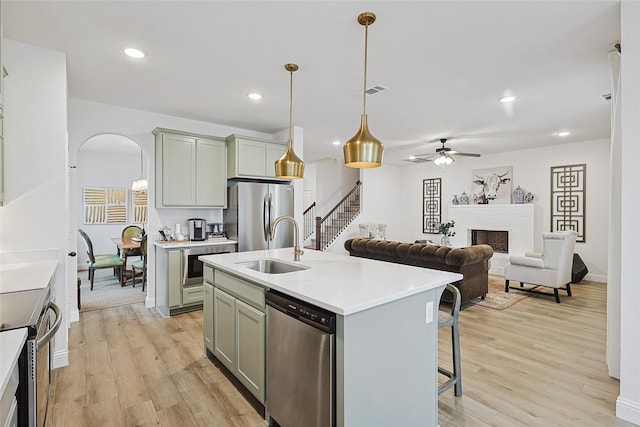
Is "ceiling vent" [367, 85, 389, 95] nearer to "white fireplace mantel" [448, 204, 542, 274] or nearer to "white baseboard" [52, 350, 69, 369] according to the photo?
"white baseboard" [52, 350, 69, 369]

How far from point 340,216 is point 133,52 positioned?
7.14m

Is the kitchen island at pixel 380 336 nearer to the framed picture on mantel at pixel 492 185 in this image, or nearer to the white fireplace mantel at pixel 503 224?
the white fireplace mantel at pixel 503 224

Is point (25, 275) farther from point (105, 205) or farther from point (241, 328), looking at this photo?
point (105, 205)

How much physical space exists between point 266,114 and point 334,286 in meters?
3.41

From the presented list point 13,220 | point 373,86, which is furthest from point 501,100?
point 13,220

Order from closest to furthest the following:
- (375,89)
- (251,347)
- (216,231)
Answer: (251,347)
(375,89)
(216,231)

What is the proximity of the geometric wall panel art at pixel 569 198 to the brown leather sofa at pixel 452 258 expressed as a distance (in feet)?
10.3

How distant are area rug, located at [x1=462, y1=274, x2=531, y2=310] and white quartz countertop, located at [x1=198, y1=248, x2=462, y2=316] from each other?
277 cm

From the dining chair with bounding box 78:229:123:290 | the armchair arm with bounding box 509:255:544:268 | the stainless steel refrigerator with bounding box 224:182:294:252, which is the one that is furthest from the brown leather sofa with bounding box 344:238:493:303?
the dining chair with bounding box 78:229:123:290

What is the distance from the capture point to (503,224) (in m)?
7.21

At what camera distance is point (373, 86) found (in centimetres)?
360

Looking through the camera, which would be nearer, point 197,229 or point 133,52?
point 133,52

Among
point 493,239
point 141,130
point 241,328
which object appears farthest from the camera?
point 493,239

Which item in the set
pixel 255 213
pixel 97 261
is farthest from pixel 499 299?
pixel 97 261
